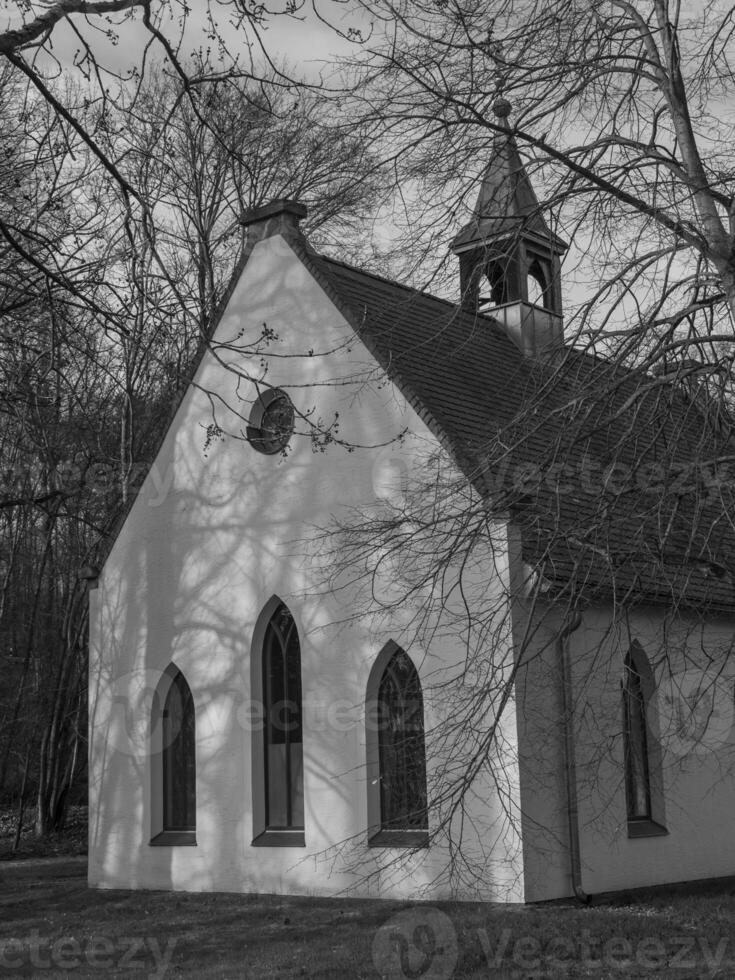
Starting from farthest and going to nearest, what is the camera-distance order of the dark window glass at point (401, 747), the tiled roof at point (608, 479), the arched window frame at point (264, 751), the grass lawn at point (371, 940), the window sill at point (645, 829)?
Answer: 1. the arched window frame at point (264, 751)
2. the window sill at point (645, 829)
3. the dark window glass at point (401, 747)
4. the grass lawn at point (371, 940)
5. the tiled roof at point (608, 479)

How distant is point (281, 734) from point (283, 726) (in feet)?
0.38

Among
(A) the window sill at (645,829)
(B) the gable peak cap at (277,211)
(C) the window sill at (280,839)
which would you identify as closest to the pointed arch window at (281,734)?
(C) the window sill at (280,839)

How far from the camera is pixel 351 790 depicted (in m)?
14.6

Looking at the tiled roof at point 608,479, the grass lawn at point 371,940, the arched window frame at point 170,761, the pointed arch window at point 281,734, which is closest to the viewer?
the tiled roof at point 608,479

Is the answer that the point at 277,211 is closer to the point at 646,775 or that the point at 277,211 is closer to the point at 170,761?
the point at 170,761

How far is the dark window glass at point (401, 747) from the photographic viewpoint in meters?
14.4

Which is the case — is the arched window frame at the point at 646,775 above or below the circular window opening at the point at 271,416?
below

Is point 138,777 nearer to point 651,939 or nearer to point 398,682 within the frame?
point 398,682

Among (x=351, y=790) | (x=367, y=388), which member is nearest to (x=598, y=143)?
(x=367, y=388)

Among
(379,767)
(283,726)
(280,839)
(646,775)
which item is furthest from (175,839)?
(646,775)

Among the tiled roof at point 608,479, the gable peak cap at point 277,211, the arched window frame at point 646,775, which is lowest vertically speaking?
the arched window frame at point 646,775

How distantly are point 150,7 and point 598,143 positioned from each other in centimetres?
450

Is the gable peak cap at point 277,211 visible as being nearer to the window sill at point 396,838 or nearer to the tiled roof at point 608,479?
the tiled roof at point 608,479

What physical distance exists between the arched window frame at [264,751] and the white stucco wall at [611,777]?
3.19 meters
